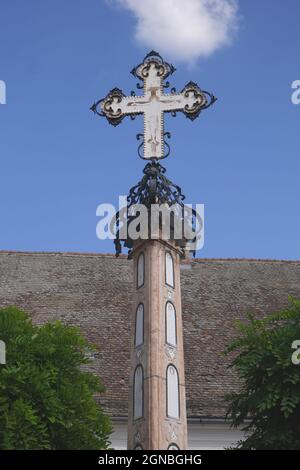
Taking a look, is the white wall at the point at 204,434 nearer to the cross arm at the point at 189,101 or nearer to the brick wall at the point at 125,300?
the brick wall at the point at 125,300

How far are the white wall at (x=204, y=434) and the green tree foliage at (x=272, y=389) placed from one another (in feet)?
12.5

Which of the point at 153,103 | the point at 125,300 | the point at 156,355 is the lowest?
the point at 156,355

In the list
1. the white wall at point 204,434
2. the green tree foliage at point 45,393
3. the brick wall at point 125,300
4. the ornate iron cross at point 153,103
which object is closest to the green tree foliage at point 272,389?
the green tree foliage at point 45,393

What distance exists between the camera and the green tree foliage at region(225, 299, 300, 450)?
10.8 meters

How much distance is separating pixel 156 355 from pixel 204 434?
32.5 feet

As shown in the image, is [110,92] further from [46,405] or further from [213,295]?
[213,295]

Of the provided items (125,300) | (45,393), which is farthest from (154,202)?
(125,300)

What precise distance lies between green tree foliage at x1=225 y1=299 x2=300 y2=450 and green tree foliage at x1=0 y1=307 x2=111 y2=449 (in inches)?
98.3

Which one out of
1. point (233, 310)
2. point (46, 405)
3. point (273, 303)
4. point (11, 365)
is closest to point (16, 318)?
point (11, 365)

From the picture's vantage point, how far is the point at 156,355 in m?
6.73

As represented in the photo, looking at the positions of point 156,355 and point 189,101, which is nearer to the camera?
point 156,355

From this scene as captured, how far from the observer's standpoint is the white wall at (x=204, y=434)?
15.5 m

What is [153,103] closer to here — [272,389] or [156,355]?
[156,355]

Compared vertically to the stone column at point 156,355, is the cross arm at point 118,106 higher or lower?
higher
